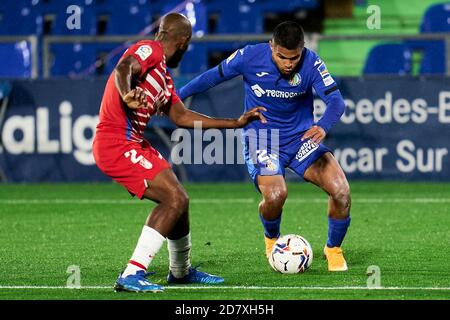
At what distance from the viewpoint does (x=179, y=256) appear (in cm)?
726

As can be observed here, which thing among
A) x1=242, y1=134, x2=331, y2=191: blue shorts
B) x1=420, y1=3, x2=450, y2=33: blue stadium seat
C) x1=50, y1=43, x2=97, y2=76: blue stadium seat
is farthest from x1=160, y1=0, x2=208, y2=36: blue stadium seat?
x1=242, y1=134, x2=331, y2=191: blue shorts

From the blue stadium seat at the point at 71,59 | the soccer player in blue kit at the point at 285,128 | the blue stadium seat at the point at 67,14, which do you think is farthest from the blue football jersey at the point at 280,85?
the blue stadium seat at the point at 67,14

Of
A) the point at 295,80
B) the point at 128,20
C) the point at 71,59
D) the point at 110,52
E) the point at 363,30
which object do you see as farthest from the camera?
the point at 128,20

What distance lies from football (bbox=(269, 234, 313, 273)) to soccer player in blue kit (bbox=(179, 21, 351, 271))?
0.87ft

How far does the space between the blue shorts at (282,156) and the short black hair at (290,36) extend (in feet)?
2.82

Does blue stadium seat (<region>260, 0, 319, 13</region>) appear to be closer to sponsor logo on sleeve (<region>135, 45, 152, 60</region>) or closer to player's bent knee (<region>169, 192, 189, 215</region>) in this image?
sponsor logo on sleeve (<region>135, 45, 152, 60</region>)

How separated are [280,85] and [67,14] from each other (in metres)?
11.9

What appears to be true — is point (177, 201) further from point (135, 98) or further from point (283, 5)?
point (283, 5)

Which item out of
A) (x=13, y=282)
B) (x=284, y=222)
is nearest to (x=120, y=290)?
(x=13, y=282)

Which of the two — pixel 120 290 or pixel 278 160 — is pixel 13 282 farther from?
pixel 278 160

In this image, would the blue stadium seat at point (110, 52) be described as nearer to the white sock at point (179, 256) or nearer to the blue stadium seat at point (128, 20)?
the blue stadium seat at point (128, 20)

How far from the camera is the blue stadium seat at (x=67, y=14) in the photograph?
19609 millimetres

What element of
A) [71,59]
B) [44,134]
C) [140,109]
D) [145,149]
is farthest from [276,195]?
[71,59]

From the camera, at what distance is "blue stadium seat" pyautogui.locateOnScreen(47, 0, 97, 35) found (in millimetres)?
19609
